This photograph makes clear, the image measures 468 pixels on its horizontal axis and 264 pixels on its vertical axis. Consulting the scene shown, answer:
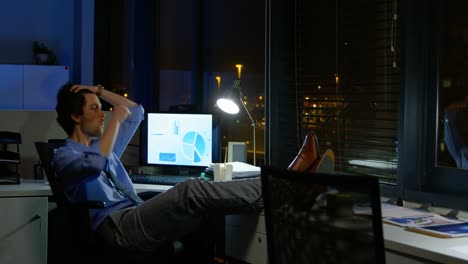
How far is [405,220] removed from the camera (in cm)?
237

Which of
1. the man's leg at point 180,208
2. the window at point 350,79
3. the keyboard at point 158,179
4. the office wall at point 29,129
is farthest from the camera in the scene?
the office wall at point 29,129

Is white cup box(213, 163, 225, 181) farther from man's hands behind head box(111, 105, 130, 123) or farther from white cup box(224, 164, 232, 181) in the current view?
man's hands behind head box(111, 105, 130, 123)

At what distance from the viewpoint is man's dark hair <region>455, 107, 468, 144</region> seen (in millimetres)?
2676

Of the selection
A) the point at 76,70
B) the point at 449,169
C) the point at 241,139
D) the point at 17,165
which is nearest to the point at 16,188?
the point at 17,165

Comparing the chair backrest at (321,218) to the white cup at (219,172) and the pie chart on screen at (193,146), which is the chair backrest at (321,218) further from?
the pie chart on screen at (193,146)

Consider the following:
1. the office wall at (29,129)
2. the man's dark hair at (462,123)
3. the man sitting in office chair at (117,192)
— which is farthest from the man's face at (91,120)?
the man's dark hair at (462,123)

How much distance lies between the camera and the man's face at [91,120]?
3.03 metres

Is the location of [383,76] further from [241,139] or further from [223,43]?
[223,43]

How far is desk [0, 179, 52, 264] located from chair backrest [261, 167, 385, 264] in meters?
1.73

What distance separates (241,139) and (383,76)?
142cm

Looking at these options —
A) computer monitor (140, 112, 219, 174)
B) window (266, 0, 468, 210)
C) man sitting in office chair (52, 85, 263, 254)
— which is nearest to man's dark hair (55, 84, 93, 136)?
man sitting in office chair (52, 85, 263, 254)

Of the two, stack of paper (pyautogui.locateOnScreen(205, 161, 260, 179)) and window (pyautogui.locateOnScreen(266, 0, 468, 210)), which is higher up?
window (pyautogui.locateOnScreen(266, 0, 468, 210))

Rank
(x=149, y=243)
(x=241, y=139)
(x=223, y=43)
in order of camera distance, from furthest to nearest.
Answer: (x=223, y=43) < (x=241, y=139) < (x=149, y=243)

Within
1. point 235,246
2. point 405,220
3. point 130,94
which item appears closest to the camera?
point 405,220
